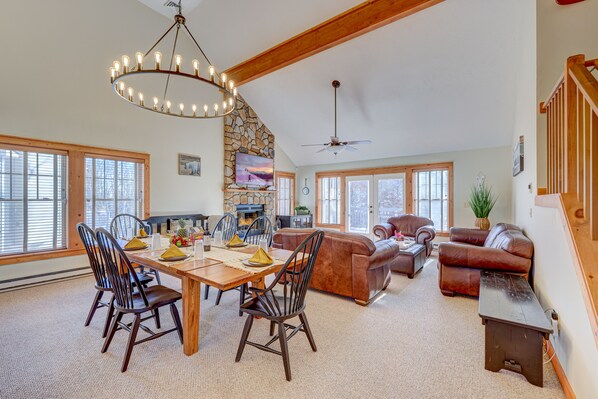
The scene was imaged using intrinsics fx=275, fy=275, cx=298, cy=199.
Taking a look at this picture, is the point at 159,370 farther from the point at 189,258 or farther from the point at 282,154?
the point at 282,154

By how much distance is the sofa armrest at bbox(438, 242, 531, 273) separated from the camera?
306 cm

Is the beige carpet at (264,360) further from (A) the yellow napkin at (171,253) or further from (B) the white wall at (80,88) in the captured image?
(B) the white wall at (80,88)

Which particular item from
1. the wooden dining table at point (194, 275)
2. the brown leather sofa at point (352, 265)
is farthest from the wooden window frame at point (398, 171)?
the wooden dining table at point (194, 275)

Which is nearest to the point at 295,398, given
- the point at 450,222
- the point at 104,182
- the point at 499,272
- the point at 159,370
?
the point at 159,370

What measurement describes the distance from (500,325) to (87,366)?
316cm

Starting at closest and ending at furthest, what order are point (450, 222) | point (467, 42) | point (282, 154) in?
point (467, 42) → point (450, 222) → point (282, 154)

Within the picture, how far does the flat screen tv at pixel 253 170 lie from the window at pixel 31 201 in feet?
11.2

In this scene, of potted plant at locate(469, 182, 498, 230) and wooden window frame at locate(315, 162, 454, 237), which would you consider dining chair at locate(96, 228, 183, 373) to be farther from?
wooden window frame at locate(315, 162, 454, 237)

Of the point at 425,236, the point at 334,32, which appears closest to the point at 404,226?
the point at 425,236

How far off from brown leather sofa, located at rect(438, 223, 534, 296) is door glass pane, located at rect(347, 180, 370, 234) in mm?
4120

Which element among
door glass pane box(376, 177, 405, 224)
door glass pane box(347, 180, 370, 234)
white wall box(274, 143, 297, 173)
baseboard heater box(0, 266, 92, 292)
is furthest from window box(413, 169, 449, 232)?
baseboard heater box(0, 266, 92, 292)

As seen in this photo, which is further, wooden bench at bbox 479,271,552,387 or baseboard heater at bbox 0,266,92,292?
baseboard heater at bbox 0,266,92,292

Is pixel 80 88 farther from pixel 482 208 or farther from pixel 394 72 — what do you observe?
pixel 482 208

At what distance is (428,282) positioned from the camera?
4.27 metres
